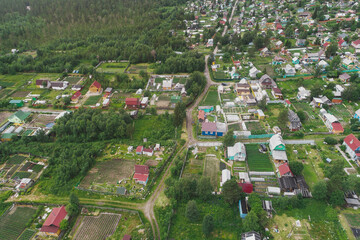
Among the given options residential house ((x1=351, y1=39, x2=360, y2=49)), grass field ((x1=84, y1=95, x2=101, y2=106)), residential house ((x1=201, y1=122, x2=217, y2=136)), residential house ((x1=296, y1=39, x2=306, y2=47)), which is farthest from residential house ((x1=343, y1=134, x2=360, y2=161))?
grass field ((x1=84, y1=95, x2=101, y2=106))

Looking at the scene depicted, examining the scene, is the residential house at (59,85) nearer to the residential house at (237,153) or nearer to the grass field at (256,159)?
the residential house at (237,153)

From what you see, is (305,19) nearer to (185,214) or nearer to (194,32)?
(194,32)

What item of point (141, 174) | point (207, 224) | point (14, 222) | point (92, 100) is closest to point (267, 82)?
point (141, 174)

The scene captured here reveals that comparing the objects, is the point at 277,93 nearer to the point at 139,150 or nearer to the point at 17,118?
the point at 139,150

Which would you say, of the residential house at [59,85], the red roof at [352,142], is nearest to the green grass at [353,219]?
the red roof at [352,142]

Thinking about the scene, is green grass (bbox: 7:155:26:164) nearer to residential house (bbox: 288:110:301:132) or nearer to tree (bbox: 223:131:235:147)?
tree (bbox: 223:131:235:147)

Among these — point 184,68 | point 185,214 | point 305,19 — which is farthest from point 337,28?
point 185,214
